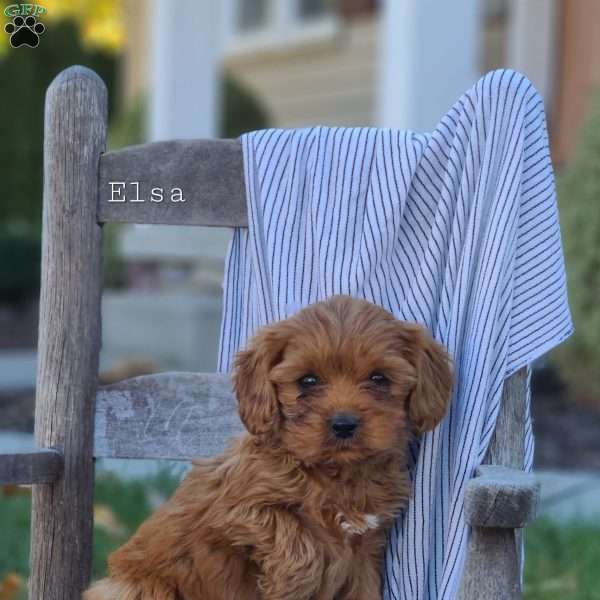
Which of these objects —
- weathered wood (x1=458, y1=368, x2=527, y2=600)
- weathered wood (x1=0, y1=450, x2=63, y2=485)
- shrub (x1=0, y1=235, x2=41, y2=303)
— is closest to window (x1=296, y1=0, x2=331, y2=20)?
shrub (x1=0, y1=235, x2=41, y2=303)

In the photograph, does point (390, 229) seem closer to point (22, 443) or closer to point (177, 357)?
point (22, 443)

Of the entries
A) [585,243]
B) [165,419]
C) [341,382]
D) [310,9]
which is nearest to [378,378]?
[341,382]

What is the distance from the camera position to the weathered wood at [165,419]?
294cm

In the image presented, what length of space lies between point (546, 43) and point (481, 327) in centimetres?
602

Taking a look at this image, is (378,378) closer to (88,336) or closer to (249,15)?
(88,336)

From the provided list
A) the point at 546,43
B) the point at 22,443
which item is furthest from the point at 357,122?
the point at 22,443

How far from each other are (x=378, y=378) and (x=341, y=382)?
8 centimetres

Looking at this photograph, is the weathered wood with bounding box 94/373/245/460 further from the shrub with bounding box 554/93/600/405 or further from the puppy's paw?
Answer: the shrub with bounding box 554/93/600/405

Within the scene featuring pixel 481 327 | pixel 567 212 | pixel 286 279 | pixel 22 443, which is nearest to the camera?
pixel 481 327

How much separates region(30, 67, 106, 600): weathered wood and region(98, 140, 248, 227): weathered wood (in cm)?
5

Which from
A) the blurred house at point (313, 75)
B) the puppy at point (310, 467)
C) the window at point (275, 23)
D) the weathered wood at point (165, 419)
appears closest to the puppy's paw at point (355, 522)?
the puppy at point (310, 467)

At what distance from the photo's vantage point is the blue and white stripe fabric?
8.69 feet

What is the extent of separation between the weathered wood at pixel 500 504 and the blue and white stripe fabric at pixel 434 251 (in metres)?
0.42

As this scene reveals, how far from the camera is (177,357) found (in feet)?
27.0
